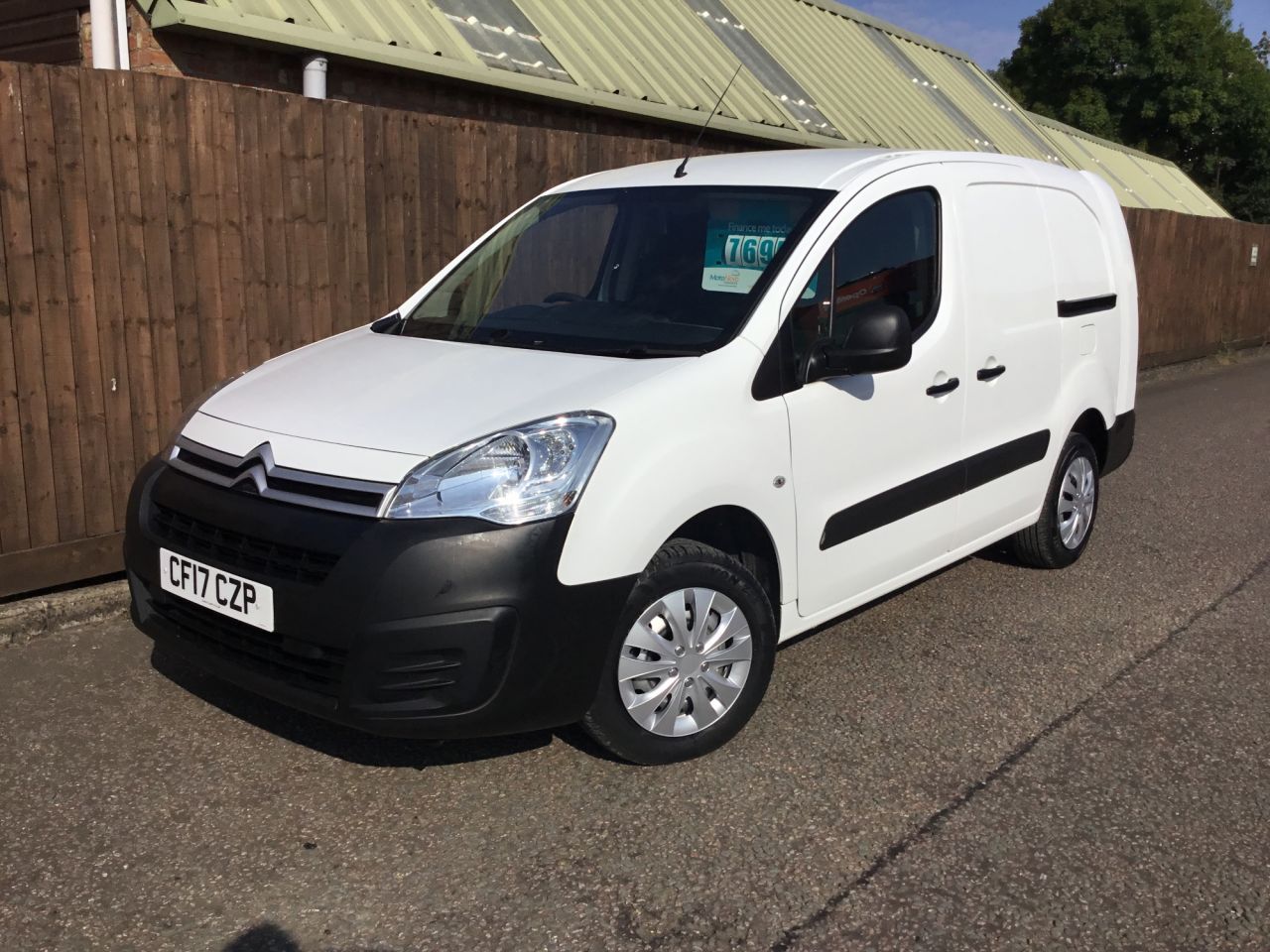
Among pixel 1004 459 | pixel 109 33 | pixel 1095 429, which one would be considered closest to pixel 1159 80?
pixel 1095 429

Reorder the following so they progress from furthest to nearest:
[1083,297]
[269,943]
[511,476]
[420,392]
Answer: [1083,297]
[420,392]
[511,476]
[269,943]

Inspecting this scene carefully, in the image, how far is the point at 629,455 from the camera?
3238mm

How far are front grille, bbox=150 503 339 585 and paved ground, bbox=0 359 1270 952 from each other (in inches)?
28.6

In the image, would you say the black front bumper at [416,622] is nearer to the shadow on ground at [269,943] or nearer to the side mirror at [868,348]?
the shadow on ground at [269,943]

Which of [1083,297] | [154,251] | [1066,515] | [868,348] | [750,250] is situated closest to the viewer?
[868,348]

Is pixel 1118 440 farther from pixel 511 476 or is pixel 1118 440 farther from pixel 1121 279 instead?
pixel 511 476

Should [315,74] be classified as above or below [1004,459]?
above

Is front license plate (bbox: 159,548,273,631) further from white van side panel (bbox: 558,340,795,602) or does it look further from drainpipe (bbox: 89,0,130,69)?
drainpipe (bbox: 89,0,130,69)

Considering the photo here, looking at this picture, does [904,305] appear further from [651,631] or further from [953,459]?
[651,631]

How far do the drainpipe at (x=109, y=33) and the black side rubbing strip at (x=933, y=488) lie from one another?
530 centimetres

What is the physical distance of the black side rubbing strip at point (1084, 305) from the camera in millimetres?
5207

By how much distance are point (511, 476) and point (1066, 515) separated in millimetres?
3427

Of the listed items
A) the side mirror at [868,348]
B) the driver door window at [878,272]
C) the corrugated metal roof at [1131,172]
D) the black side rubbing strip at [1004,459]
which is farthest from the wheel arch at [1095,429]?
the corrugated metal roof at [1131,172]

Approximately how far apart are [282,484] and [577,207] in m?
2.01
